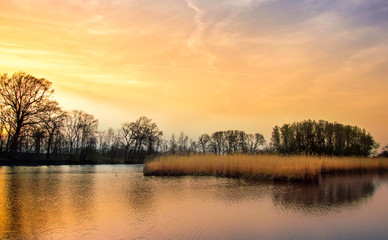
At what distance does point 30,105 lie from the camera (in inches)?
1174

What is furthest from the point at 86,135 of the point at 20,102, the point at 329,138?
the point at 329,138

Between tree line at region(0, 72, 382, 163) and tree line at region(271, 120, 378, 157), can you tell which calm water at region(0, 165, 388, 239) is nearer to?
tree line at region(0, 72, 382, 163)

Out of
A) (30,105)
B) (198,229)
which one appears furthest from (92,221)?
(30,105)

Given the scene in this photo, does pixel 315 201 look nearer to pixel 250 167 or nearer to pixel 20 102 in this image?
pixel 250 167

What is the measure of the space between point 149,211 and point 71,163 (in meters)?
36.5

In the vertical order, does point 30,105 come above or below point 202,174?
above

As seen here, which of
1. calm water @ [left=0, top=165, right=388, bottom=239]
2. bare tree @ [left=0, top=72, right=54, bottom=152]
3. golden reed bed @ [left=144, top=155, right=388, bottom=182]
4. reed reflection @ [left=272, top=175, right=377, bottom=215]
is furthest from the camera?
bare tree @ [left=0, top=72, right=54, bottom=152]

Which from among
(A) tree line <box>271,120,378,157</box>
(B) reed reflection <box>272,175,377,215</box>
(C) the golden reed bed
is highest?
(A) tree line <box>271,120,378,157</box>

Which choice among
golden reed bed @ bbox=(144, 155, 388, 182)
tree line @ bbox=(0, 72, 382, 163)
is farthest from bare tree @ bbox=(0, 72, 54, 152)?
golden reed bed @ bbox=(144, 155, 388, 182)

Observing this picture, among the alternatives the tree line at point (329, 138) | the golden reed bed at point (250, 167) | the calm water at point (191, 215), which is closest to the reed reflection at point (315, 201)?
the calm water at point (191, 215)

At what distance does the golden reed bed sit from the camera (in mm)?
14484

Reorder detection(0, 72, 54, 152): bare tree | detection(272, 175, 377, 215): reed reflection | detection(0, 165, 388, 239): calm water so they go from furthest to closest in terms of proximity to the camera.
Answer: detection(0, 72, 54, 152): bare tree < detection(272, 175, 377, 215): reed reflection < detection(0, 165, 388, 239): calm water

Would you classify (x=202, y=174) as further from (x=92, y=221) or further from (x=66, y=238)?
(x=66, y=238)

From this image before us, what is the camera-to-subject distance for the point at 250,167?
16672mm
